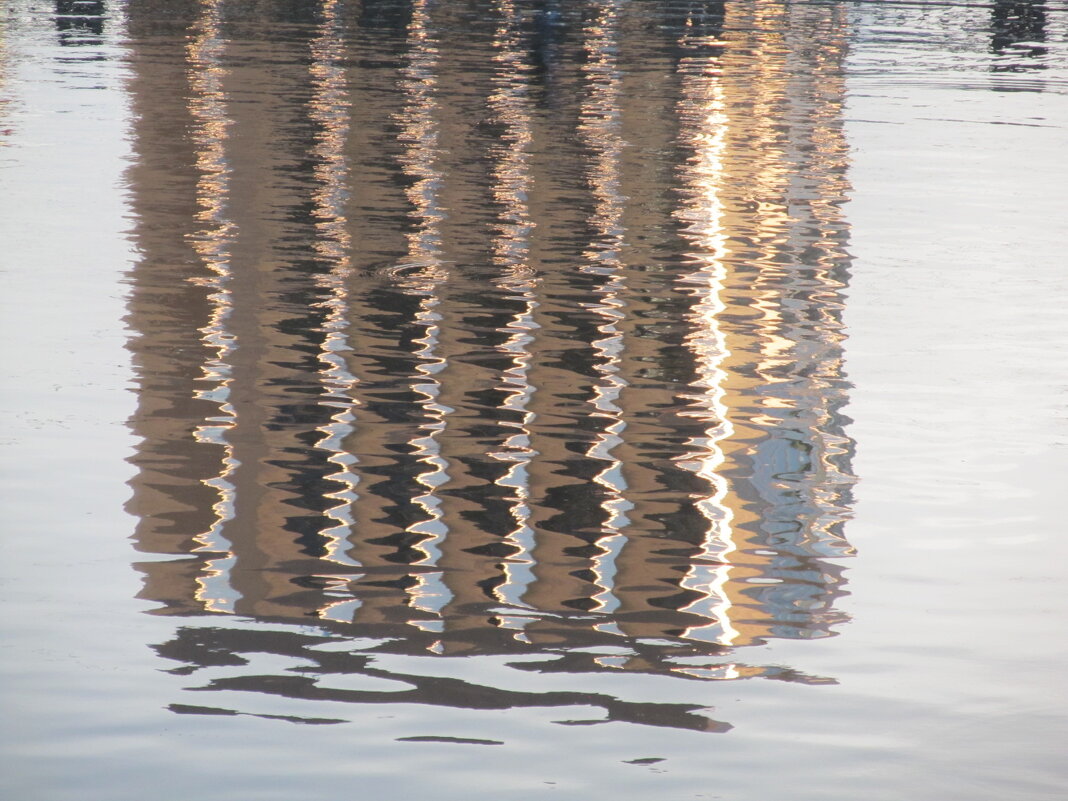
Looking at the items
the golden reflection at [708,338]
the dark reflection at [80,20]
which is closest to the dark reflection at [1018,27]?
the golden reflection at [708,338]

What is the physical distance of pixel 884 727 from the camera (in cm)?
410

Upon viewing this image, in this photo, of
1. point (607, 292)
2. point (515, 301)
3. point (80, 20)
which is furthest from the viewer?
point (80, 20)

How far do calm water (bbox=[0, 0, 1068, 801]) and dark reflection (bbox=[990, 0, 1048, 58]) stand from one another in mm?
14117

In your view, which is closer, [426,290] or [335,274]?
[426,290]

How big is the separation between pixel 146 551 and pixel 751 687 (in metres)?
2.07

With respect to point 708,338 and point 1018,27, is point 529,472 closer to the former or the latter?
point 708,338

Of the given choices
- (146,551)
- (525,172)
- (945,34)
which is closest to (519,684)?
(146,551)

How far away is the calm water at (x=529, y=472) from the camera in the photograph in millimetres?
4008

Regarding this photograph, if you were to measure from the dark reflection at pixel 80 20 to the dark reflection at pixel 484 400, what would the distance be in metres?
9.80

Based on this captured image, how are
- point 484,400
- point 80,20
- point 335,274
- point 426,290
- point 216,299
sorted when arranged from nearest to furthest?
point 484,400 < point 216,299 < point 426,290 < point 335,274 < point 80,20

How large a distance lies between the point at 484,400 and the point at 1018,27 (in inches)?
1148

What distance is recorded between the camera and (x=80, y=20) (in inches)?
1139

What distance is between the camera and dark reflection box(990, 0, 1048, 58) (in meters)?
27.5

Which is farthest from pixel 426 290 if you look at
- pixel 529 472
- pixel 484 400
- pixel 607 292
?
pixel 529 472
